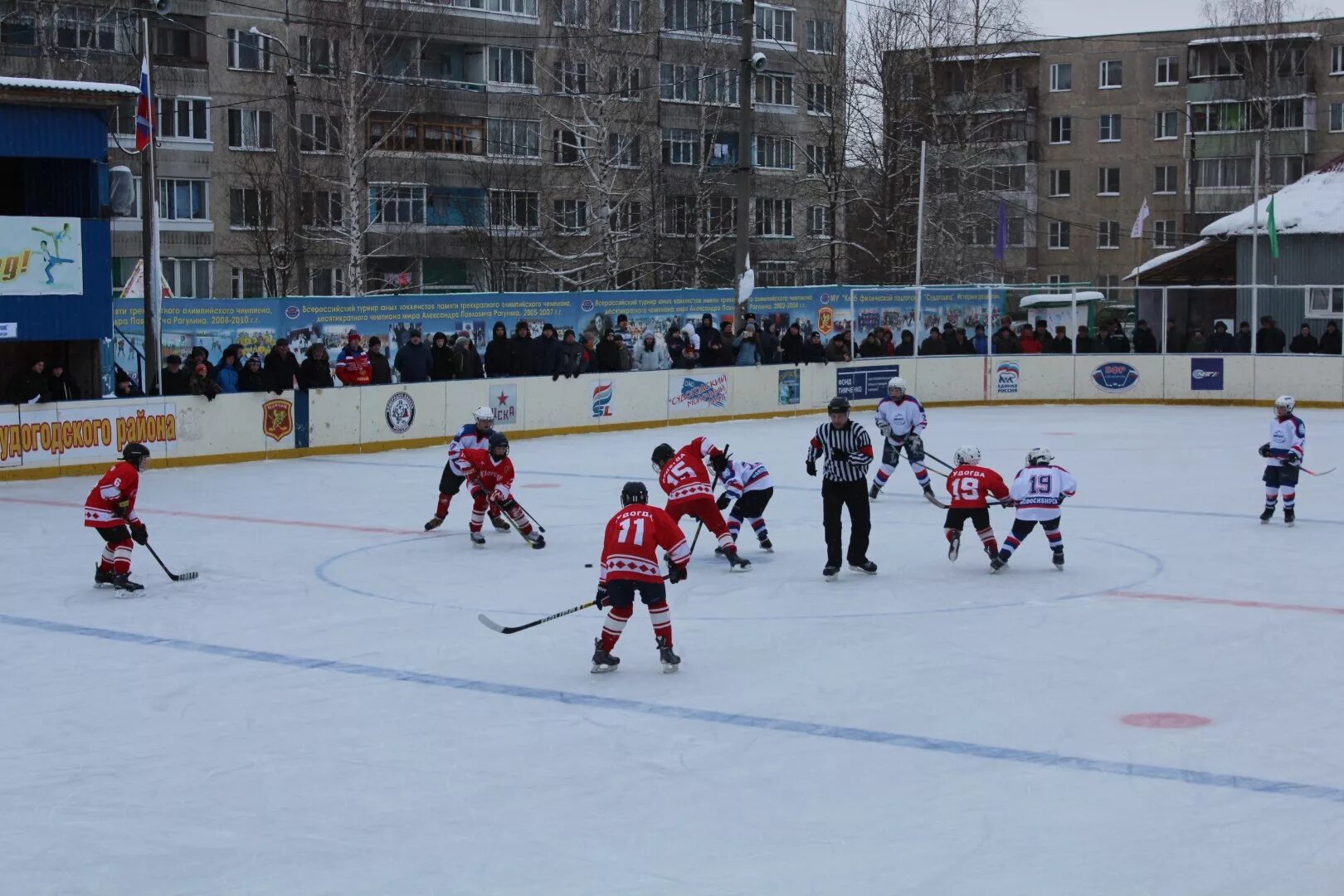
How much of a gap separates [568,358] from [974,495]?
44.9 feet

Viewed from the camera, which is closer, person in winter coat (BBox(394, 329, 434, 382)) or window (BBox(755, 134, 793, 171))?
person in winter coat (BBox(394, 329, 434, 382))

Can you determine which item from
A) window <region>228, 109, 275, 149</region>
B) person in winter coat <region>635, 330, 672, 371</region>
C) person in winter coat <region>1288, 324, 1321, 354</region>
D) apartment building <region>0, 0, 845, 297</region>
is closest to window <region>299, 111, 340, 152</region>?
apartment building <region>0, 0, 845, 297</region>

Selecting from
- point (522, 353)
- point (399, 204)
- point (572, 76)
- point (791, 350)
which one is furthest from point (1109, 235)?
point (522, 353)

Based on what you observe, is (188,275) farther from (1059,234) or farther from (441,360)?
(1059,234)

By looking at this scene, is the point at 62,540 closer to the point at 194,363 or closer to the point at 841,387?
the point at 194,363

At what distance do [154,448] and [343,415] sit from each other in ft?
9.87

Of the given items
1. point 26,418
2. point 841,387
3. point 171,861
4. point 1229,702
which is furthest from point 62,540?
point 841,387

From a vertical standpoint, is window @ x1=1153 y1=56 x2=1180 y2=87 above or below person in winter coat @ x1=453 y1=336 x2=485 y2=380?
above

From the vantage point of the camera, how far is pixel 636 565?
32.2ft

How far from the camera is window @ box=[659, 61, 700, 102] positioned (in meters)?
53.7

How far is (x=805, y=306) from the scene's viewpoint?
105 ft

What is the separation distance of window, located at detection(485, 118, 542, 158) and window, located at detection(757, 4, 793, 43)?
10337 millimetres

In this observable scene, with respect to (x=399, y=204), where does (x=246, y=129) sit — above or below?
above

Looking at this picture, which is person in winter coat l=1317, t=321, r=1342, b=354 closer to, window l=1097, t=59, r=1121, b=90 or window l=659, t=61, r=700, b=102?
window l=659, t=61, r=700, b=102
